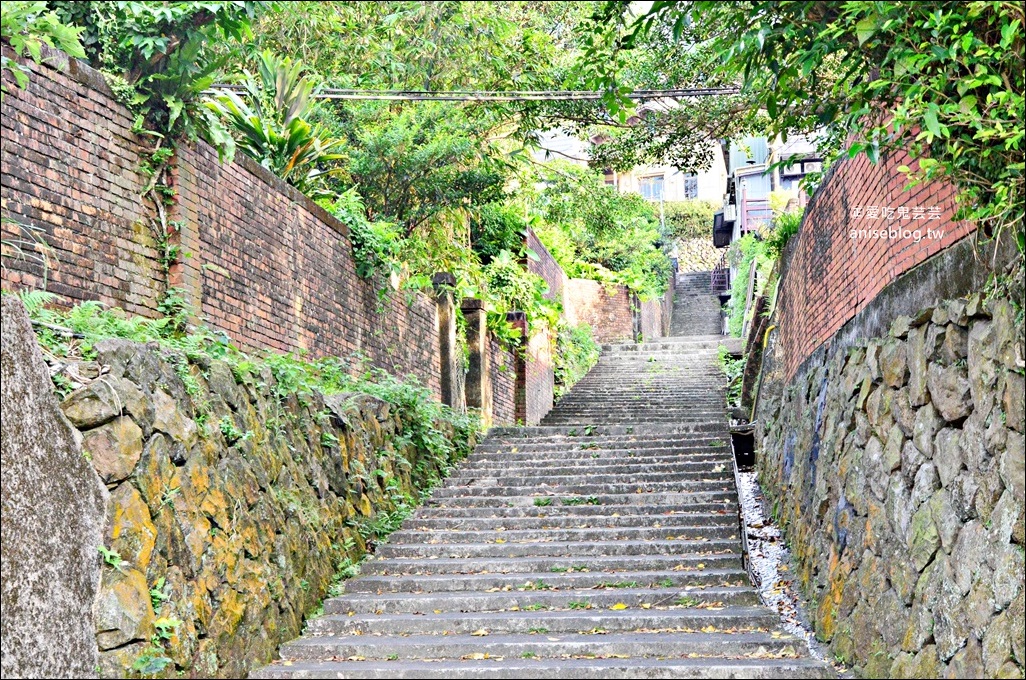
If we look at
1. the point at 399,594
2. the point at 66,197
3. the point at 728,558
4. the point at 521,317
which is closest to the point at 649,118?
the point at 728,558

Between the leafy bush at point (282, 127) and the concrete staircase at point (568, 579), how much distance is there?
3.93 metres

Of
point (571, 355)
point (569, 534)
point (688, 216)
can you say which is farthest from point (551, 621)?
point (688, 216)

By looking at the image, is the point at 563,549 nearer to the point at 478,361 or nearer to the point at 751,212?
the point at 478,361

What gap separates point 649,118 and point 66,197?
6470 mm

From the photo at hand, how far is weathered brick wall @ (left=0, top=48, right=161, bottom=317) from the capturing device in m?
5.95

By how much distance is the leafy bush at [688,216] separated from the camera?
43.4 meters

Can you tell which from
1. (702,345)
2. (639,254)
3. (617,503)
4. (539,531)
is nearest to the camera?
(539,531)

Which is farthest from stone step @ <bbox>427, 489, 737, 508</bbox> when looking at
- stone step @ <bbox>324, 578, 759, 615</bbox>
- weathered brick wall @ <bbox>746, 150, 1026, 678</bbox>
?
stone step @ <bbox>324, 578, 759, 615</bbox>

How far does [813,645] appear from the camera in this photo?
23.3 ft

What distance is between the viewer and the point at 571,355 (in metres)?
22.8

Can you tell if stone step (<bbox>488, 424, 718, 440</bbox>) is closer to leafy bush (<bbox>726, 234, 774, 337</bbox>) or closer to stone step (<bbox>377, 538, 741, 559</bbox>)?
stone step (<bbox>377, 538, 741, 559</bbox>)

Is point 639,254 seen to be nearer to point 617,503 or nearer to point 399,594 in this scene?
point 617,503

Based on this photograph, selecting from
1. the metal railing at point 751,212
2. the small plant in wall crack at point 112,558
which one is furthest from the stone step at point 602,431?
the metal railing at point 751,212

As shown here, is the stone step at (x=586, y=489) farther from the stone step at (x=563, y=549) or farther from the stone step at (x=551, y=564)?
the stone step at (x=551, y=564)
